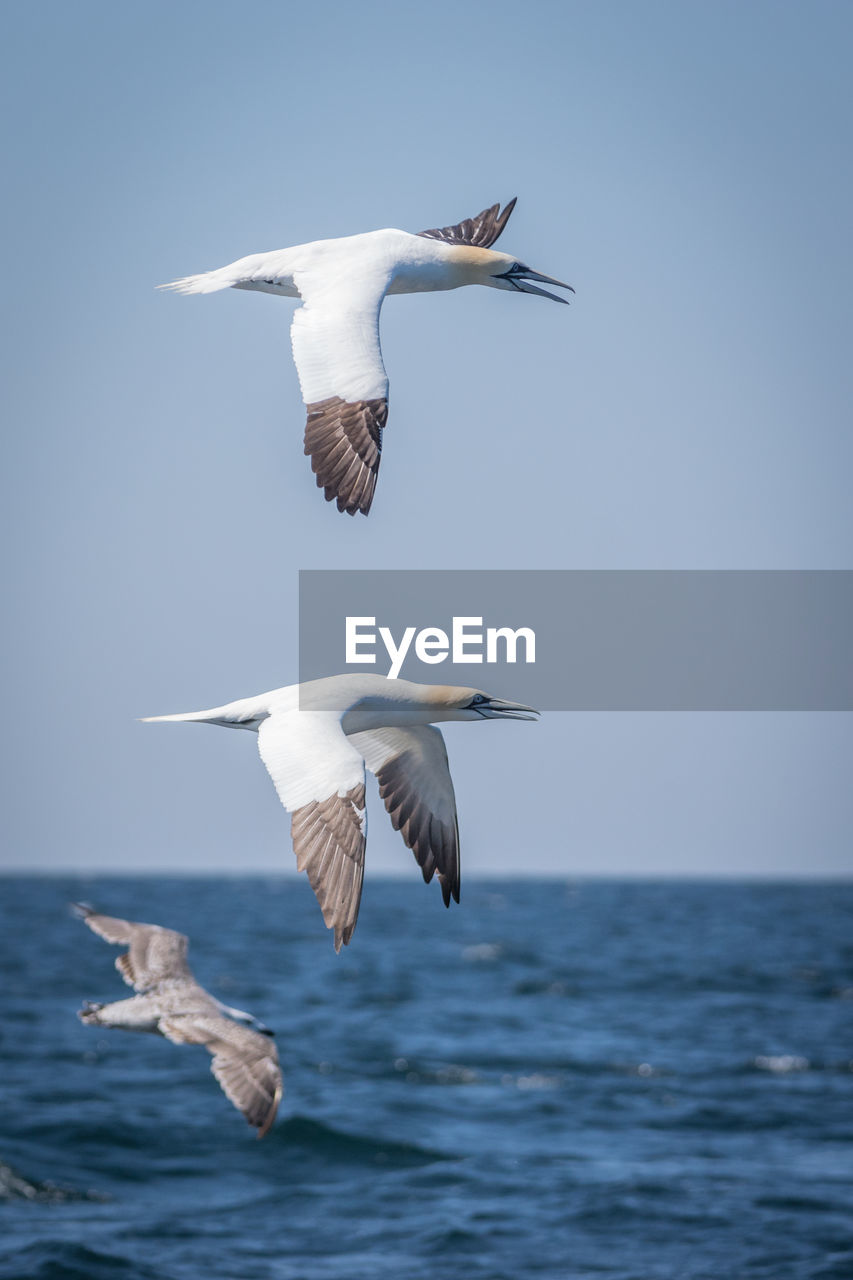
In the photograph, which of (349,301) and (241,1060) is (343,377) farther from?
(241,1060)

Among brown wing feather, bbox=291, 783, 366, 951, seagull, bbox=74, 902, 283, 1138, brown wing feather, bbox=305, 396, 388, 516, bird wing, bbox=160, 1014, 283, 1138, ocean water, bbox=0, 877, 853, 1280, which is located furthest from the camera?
ocean water, bbox=0, 877, 853, 1280

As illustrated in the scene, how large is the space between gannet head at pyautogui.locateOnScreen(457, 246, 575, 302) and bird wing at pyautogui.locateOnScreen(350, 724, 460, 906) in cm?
325

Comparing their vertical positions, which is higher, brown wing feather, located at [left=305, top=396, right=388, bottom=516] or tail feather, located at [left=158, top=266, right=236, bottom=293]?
tail feather, located at [left=158, top=266, right=236, bottom=293]

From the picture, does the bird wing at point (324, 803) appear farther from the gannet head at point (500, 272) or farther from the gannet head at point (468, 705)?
the gannet head at point (500, 272)

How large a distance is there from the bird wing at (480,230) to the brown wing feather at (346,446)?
4.54 m

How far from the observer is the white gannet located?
880 centimetres

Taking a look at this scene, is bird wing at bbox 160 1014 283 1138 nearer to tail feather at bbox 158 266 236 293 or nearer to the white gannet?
the white gannet

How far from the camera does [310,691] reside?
10.5 metres

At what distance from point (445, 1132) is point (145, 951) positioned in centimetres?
2108

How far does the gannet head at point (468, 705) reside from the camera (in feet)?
36.9

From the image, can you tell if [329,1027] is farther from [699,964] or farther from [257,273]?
[257,273]

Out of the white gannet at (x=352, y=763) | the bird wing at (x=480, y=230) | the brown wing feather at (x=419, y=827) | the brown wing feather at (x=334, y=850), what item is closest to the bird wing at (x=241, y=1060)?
the brown wing feather at (x=419, y=827)

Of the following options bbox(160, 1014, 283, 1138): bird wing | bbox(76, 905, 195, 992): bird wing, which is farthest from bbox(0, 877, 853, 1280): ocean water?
bbox(160, 1014, 283, 1138): bird wing

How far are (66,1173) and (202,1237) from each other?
441 cm
